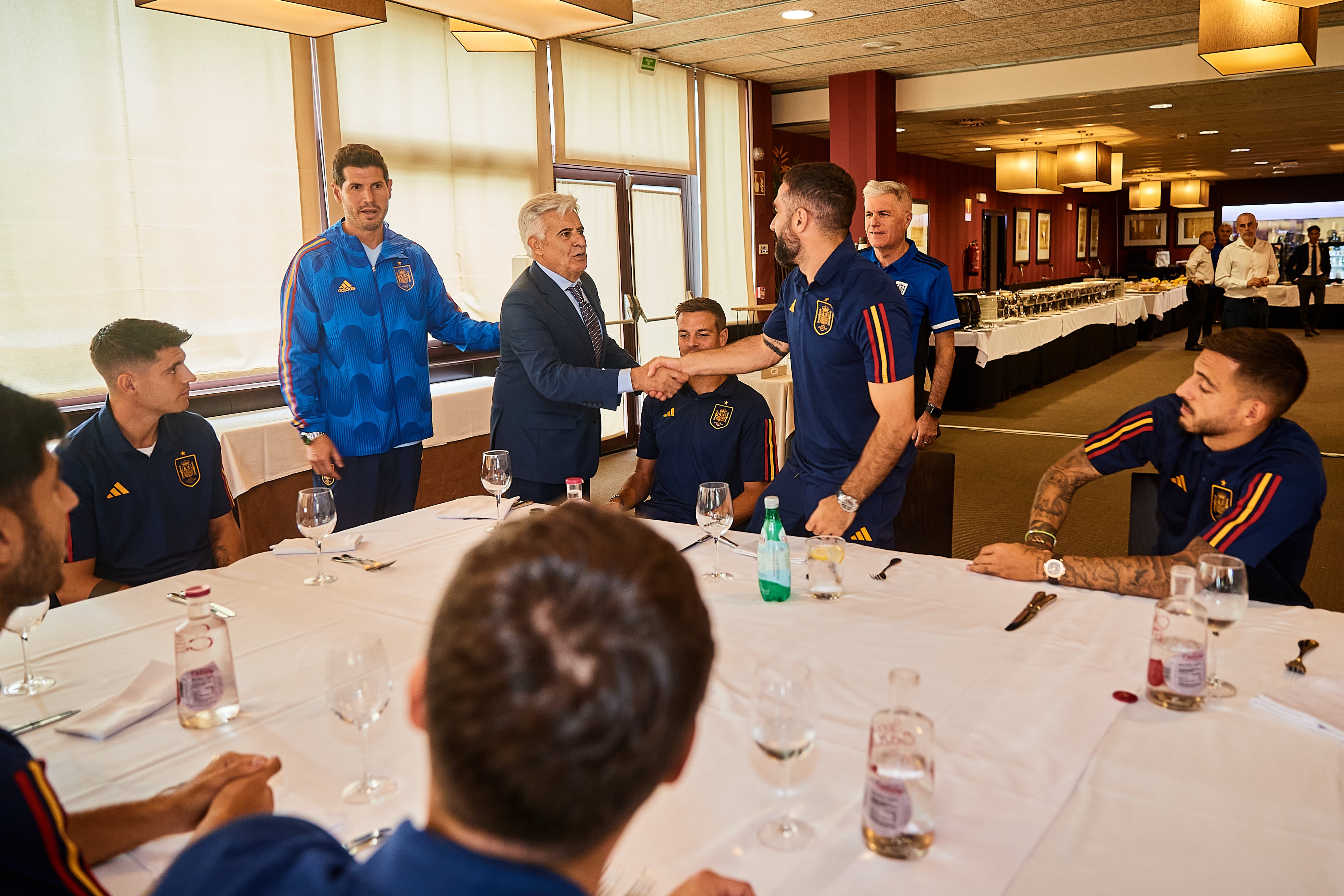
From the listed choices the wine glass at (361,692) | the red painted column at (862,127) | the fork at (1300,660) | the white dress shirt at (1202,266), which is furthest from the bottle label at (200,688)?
the white dress shirt at (1202,266)

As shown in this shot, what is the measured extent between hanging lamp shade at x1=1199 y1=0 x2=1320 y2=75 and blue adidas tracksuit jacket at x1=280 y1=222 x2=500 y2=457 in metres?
3.57

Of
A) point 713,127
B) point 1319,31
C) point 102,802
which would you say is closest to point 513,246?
point 713,127

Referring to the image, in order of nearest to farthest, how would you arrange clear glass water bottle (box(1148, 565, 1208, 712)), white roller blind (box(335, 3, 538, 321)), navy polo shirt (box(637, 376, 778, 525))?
clear glass water bottle (box(1148, 565, 1208, 712)), navy polo shirt (box(637, 376, 778, 525)), white roller blind (box(335, 3, 538, 321))

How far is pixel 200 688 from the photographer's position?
55.8 inches

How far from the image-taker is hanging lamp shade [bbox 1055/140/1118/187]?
11250 millimetres

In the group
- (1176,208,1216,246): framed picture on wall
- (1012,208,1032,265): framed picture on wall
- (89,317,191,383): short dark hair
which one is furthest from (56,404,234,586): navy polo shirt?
(1176,208,1216,246): framed picture on wall

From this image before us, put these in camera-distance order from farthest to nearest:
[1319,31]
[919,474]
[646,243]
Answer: [646,243]
[1319,31]
[919,474]

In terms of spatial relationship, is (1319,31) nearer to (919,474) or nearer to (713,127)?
(713,127)

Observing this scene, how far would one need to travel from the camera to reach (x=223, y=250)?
15.4 feet

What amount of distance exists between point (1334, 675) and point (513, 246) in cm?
555

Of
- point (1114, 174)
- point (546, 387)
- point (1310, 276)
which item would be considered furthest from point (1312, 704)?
point (1310, 276)

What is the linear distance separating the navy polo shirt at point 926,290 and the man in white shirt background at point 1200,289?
31.9 feet

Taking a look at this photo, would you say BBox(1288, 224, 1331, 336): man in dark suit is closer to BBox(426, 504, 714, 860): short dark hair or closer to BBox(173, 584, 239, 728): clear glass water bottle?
BBox(173, 584, 239, 728): clear glass water bottle

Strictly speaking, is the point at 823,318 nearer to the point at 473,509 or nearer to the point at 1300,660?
the point at 473,509
